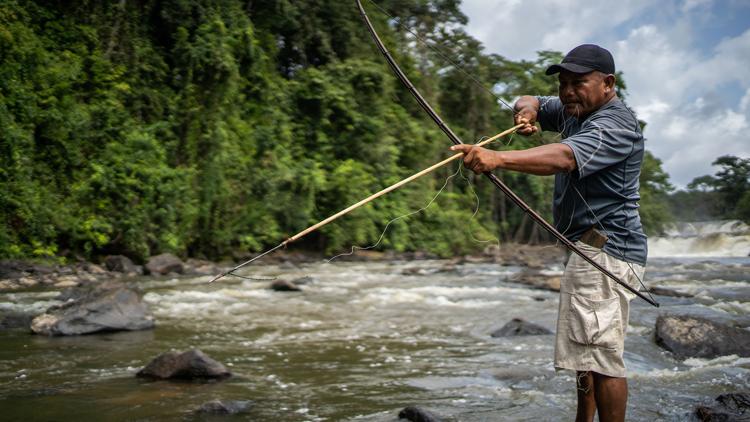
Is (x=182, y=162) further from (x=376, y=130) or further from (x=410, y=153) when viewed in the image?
(x=410, y=153)

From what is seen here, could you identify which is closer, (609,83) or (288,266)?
(609,83)

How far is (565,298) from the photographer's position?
297 centimetres

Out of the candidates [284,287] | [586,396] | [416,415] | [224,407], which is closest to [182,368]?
[224,407]

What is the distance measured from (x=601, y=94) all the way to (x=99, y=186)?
11917 millimetres

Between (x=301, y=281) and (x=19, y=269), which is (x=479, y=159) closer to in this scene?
(x=301, y=281)

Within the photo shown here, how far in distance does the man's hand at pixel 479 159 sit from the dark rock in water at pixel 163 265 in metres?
10.8

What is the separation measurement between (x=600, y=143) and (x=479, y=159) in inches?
20.7

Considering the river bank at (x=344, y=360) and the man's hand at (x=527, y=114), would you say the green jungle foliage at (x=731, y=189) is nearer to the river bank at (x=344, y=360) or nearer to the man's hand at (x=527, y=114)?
the river bank at (x=344, y=360)

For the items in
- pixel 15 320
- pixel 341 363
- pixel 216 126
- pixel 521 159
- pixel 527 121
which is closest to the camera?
pixel 521 159

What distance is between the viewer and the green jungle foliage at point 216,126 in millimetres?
12250

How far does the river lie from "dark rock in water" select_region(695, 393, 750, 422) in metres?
0.18

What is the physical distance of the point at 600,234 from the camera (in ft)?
9.46

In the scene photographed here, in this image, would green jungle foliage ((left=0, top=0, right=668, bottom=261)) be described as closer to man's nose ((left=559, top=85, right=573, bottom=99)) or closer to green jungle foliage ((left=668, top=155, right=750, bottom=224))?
man's nose ((left=559, top=85, right=573, bottom=99))

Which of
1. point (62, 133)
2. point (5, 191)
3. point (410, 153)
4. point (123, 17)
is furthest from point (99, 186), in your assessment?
point (410, 153)
